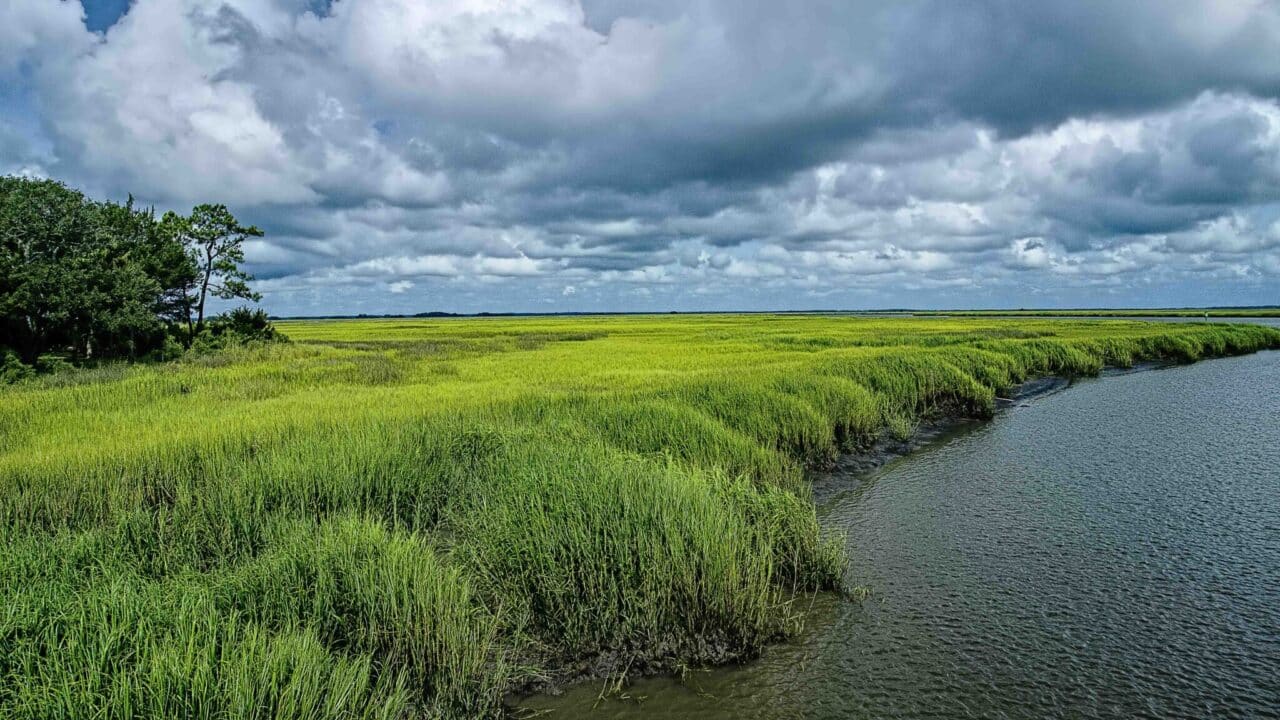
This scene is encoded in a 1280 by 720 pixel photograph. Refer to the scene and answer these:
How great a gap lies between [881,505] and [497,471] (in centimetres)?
657

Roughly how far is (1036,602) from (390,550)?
6.91 metres

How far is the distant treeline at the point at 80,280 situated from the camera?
87.0 ft

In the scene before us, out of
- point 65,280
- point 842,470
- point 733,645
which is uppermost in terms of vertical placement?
point 65,280

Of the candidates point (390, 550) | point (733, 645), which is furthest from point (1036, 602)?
point (390, 550)

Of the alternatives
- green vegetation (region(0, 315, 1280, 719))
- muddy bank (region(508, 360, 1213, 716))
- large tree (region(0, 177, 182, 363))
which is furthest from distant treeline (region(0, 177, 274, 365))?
muddy bank (region(508, 360, 1213, 716))

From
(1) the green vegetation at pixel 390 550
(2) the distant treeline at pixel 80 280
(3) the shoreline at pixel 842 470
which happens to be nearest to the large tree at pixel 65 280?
(2) the distant treeline at pixel 80 280

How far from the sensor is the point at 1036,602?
730cm

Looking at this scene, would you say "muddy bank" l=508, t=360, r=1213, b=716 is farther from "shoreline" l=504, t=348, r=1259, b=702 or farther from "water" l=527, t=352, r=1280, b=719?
"water" l=527, t=352, r=1280, b=719

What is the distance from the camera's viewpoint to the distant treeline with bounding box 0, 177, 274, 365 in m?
26.5

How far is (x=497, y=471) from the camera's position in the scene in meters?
8.96

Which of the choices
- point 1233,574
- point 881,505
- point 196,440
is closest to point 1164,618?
point 1233,574

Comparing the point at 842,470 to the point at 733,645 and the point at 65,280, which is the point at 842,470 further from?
the point at 65,280

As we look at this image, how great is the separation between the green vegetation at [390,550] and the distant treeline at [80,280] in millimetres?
16755

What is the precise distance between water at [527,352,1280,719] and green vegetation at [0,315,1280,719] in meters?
0.58
